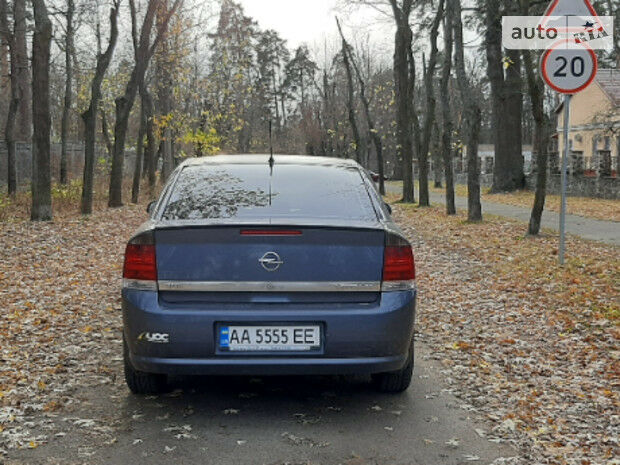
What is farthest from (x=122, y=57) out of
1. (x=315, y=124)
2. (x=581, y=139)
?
(x=315, y=124)

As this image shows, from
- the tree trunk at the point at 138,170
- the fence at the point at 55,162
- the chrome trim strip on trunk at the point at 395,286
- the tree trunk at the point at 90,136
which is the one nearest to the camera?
the chrome trim strip on trunk at the point at 395,286

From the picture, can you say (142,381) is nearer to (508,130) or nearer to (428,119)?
(428,119)

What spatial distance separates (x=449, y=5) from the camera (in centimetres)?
1958

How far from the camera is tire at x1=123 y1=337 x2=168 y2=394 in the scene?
5191mm

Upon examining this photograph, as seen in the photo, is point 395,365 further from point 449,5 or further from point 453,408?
point 449,5

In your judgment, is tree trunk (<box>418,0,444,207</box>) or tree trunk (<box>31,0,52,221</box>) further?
tree trunk (<box>418,0,444,207</box>)

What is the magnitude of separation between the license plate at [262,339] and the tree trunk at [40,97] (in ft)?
48.5

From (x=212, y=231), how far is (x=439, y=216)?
1780cm

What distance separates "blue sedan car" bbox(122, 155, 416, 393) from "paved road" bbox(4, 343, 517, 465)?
336 millimetres

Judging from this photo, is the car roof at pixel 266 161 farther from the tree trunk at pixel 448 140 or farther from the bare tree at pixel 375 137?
the bare tree at pixel 375 137

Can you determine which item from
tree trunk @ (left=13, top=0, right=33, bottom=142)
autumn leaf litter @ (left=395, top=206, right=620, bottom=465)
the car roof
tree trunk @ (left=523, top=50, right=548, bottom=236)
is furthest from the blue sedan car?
tree trunk @ (left=13, top=0, right=33, bottom=142)

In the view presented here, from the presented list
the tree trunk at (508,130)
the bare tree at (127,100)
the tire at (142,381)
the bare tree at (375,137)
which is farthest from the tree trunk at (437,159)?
the tire at (142,381)

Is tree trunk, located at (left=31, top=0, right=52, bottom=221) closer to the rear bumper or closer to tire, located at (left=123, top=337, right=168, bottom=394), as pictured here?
tire, located at (left=123, top=337, right=168, bottom=394)

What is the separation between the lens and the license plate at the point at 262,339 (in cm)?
461
